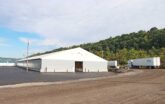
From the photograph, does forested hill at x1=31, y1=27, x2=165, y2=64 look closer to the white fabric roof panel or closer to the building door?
the building door

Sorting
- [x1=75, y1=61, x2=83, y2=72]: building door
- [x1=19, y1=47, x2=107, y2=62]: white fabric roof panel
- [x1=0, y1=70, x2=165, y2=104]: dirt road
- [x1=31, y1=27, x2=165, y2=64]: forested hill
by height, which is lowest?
[x1=0, y1=70, x2=165, y2=104]: dirt road

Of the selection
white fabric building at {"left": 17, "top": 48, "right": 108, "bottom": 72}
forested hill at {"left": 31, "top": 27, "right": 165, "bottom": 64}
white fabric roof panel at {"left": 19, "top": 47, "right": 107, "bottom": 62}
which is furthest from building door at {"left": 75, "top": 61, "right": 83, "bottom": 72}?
forested hill at {"left": 31, "top": 27, "right": 165, "bottom": 64}

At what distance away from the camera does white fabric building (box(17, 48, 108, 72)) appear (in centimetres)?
5456

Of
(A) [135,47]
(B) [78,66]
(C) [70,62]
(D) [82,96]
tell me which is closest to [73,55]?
(C) [70,62]

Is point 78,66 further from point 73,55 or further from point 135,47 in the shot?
point 135,47

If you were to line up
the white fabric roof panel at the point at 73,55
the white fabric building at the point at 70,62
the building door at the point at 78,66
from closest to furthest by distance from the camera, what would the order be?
the white fabric building at the point at 70,62 → the white fabric roof panel at the point at 73,55 → the building door at the point at 78,66

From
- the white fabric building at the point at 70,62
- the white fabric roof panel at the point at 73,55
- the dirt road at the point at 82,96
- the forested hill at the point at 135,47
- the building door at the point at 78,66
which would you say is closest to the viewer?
the dirt road at the point at 82,96

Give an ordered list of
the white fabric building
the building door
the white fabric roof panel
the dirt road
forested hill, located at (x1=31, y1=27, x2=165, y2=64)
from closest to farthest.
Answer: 1. the dirt road
2. the white fabric building
3. the white fabric roof panel
4. the building door
5. forested hill, located at (x1=31, y1=27, x2=165, y2=64)

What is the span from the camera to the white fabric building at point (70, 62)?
54.6 metres

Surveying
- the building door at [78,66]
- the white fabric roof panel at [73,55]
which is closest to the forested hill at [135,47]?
the building door at [78,66]

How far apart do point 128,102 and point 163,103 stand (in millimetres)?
1721

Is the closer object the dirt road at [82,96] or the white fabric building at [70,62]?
the dirt road at [82,96]

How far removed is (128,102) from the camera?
13.7 m

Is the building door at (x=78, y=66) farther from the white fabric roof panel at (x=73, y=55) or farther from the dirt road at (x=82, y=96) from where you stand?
the dirt road at (x=82, y=96)
